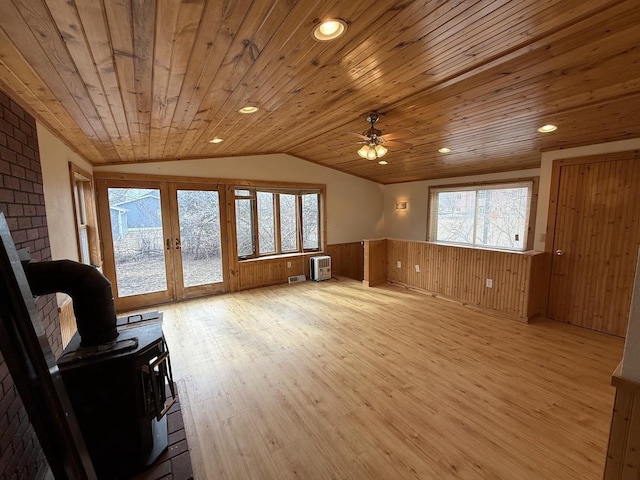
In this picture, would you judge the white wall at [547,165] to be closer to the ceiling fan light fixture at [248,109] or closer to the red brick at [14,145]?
the ceiling fan light fixture at [248,109]

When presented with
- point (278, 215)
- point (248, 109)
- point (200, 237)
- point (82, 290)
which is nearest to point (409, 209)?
point (278, 215)

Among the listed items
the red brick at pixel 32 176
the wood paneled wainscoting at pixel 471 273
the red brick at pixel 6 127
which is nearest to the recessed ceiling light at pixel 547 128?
the wood paneled wainscoting at pixel 471 273

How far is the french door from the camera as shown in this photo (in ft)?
14.0

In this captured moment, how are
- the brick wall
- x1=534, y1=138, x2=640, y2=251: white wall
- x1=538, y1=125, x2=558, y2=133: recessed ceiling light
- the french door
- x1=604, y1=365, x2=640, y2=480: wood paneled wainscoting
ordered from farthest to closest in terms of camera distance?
the french door < x1=534, y1=138, x2=640, y2=251: white wall < x1=538, y1=125, x2=558, y2=133: recessed ceiling light < the brick wall < x1=604, y1=365, x2=640, y2=480: wood paneled wainscoting

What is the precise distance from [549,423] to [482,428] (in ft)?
1.66

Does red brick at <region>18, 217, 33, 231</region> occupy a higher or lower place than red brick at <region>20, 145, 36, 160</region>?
lower

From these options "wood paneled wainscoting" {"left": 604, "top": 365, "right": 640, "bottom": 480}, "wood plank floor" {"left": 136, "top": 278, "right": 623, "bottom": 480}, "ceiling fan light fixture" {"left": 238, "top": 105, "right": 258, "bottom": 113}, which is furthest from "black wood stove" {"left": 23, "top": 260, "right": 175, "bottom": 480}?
"wood paneled wainscoting" {"left": 604, "top": 365, "right": 640, "bottom": 480}

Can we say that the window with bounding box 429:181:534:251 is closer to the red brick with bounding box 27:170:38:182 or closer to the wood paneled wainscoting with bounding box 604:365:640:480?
the wood paneled wainscoting with bounding box 604:365:640:480

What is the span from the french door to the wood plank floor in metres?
0.94

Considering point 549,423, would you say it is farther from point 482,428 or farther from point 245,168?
point 245,168

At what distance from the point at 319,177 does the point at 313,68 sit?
4.38 metres

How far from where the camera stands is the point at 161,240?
460 cm

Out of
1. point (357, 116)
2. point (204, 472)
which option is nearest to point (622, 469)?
point (204, 472)

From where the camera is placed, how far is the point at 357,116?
10.4 ft
